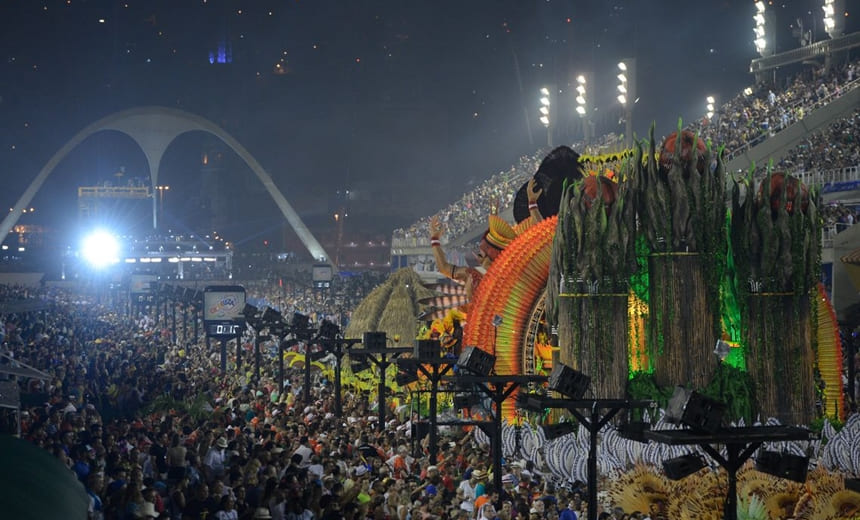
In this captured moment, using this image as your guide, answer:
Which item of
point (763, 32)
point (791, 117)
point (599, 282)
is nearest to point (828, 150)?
point (791, 117)

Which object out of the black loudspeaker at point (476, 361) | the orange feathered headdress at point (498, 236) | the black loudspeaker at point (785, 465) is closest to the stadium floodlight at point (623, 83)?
the orange feathered headdress at point (498, 236)

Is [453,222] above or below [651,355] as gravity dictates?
above

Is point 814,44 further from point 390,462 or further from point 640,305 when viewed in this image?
point 390,462

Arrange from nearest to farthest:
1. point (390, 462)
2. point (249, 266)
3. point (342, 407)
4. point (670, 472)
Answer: point (670, 472) < point (390, 462) < point (342, 407) < point (249, 266)

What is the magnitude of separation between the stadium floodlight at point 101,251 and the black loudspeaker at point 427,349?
83.6 meters

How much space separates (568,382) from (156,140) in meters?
140

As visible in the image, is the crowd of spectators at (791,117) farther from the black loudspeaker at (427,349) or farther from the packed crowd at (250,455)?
the black loudspeaker at (427,349)

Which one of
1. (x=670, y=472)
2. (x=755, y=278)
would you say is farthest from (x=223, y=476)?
(x=755, y=278)

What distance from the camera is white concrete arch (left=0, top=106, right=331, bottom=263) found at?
128m

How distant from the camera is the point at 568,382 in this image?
52.0ft

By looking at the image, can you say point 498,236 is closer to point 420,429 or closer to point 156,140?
point 420,429

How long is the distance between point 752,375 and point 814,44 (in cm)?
4272

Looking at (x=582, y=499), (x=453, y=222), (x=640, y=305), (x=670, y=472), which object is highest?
(x=453, y=222)

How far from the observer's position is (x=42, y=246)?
129500mm
